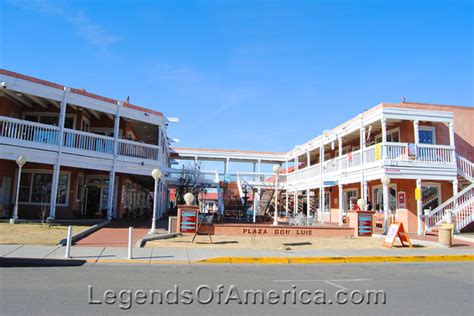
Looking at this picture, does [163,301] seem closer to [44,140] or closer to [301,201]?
[44,140]

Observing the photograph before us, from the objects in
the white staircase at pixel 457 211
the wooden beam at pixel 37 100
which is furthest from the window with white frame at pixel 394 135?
the wooden beam at pixel 37 100

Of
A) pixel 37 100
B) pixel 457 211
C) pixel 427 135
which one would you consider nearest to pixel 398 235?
pixel 457 211

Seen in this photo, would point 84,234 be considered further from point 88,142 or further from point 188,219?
point 88,142

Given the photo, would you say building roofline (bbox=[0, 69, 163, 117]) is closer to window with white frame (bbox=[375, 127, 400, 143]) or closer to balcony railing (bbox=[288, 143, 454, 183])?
balcony railing (bbox=[288, 143, 454, 183])

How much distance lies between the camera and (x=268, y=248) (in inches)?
593

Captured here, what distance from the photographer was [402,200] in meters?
22.5

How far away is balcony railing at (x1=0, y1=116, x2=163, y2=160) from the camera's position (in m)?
18.5

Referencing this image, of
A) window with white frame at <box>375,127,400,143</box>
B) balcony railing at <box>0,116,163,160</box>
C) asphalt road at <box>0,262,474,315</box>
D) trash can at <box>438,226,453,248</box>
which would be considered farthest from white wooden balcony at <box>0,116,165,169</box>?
trash can at <box>438,226,453,248</box>

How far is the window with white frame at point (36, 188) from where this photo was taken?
2183 centimetres

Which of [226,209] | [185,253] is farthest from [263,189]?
[185,253]

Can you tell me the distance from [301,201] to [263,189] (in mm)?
5650

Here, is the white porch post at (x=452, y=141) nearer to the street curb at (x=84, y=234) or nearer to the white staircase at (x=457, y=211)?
the white staircase at (x=457, y=211)

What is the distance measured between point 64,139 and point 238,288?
616 inches

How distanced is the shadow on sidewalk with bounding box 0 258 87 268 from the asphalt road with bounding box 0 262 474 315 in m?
0.56
